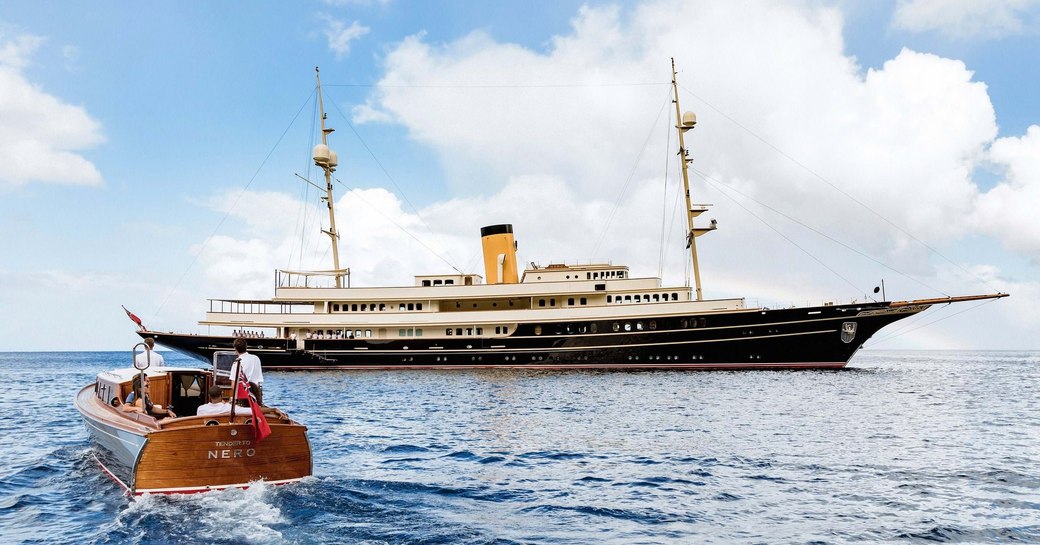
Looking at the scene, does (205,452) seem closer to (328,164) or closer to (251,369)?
(251,369)

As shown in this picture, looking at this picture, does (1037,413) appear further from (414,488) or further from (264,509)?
(264,509)

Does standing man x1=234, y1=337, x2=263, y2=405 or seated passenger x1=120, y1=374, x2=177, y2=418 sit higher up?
standing man x1=234, y1=337, x2=263, y2=405

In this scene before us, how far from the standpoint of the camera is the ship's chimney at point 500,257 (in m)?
45.5

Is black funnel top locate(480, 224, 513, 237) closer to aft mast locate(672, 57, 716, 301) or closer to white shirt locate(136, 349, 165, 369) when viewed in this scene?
aft mast locate(672, 57, 716, 301)

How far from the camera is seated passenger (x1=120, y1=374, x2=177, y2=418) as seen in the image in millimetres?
10297

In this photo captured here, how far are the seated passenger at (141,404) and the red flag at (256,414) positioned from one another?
1.77 m

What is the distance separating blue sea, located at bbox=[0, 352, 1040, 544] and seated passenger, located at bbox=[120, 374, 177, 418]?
1335 millimetres

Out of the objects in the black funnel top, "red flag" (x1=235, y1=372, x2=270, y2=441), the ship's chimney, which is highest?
the black funnel top

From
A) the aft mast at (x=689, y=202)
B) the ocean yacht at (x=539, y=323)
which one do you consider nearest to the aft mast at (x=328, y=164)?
the ocean yacht at (x=539, y=323)

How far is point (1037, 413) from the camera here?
2164cm

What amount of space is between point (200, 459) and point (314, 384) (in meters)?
25.3

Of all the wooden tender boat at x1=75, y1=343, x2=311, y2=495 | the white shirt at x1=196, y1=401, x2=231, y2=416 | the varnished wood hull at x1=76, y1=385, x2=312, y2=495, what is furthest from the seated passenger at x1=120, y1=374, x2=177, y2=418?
the white shirt at x1=196, y1=401, x2=231, y2=416

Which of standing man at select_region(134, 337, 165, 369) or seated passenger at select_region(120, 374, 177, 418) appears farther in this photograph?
standing man at select_region(134, 337, 165, 369)

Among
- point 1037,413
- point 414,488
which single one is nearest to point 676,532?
point 414,488
